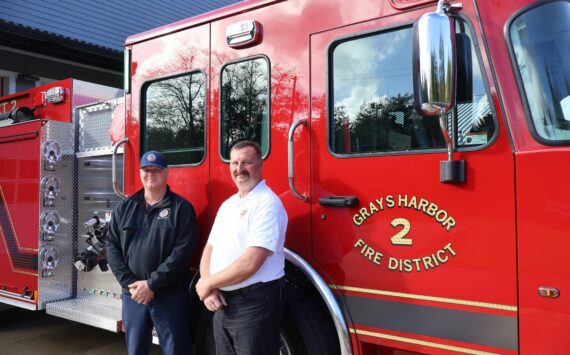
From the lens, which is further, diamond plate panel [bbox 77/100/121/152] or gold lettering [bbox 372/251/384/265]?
diamond plate panel [bbox 77/100/121/152]

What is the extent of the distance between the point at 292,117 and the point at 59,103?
2.93 m

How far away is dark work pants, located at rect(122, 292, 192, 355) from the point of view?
3064 mm

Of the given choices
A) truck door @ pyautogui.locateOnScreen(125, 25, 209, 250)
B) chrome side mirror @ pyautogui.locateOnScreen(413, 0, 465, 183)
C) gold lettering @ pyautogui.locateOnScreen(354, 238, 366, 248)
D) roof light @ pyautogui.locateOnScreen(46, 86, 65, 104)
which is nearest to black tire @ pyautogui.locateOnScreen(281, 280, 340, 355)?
gold lettering @ pyautogui.locateOnScreen(354, 238, 366, 248)

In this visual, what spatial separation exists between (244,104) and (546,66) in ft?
5.41

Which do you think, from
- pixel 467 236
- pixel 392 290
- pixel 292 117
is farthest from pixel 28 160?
pixel 467 236

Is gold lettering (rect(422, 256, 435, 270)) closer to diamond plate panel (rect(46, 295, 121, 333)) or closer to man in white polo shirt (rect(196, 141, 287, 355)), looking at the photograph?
man in white polo shirt (rect(196, 141, 287, 355))

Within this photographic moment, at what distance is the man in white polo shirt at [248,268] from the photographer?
7.93ft

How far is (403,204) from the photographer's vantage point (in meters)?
2.47

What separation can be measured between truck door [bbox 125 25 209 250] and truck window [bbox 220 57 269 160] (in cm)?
16

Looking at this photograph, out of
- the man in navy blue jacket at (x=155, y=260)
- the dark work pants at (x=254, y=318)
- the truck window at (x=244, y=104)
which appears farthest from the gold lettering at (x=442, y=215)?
the man in navy blue jacket at (x=155, y=260)

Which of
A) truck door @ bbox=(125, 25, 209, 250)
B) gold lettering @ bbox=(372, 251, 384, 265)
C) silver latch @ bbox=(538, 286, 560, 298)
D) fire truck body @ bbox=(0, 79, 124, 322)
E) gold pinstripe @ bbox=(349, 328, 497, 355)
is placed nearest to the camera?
silver latch @ bbox=(538, 286, 560, 298)

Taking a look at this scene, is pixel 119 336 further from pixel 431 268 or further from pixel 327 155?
pixel 431 268

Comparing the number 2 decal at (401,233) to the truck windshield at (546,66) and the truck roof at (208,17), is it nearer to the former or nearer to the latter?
the truck windshield at (546,66)

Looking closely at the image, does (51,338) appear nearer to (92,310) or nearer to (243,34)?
(92,310)
